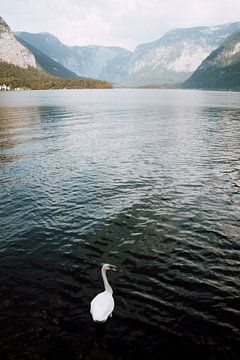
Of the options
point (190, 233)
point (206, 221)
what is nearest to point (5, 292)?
point (190, 233)

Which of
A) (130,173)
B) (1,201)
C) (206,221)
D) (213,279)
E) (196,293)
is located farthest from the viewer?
(130,173)

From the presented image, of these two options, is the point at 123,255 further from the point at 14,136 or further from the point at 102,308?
the point at 14,136

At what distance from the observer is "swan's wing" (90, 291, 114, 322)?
42.8ft

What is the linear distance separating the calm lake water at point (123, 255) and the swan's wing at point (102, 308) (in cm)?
75

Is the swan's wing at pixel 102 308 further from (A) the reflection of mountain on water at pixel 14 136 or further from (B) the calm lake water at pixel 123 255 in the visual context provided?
(A) the reflection of mountain on water at pixel 14 136

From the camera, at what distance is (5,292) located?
15.8 metres

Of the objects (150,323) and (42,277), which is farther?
(42,277)

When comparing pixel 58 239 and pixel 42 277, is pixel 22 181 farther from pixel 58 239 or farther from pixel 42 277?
pixel 42 277

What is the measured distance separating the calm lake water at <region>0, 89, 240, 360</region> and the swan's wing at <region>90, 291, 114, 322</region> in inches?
29.3


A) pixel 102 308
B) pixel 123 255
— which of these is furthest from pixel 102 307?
pixel 123 255

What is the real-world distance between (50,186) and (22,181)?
12.0ft

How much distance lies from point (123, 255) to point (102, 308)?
5.78 meters

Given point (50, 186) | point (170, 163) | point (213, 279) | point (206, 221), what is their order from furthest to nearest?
point (170, 163) → point (50, 186) → point (206, 221) → point (213, 279)

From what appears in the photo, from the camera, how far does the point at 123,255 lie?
18.9 m
